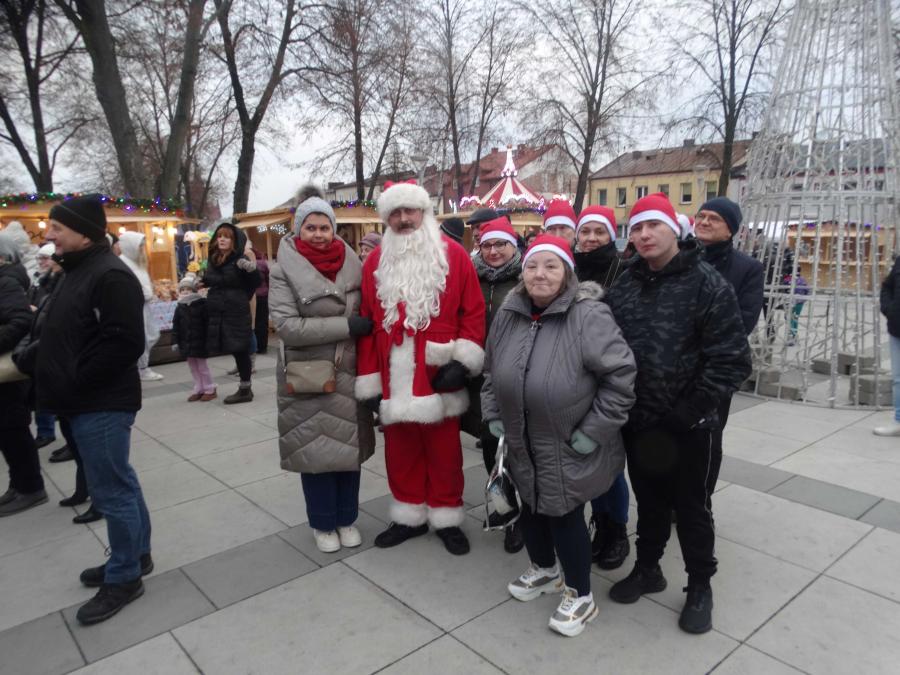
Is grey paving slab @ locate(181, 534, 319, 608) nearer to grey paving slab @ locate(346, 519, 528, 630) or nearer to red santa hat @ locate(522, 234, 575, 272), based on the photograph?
grey paving slab @ locate(346, 519, 528, 630)

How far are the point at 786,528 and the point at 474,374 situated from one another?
2038 millimetres

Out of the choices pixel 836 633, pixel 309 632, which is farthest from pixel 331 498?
pixel 836 633

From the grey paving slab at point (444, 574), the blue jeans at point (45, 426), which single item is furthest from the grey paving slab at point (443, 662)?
the blue jeans at point (45, 426)

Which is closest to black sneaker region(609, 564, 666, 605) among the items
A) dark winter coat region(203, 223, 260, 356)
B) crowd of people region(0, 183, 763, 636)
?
crowd of people region(0, 183, 763, 636)

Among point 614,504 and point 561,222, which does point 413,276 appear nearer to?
point 561,222

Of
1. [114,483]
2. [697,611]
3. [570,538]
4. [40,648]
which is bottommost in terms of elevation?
[40,648]

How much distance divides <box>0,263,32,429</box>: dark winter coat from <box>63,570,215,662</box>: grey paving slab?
156 centimetres

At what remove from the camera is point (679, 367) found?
2316 mm

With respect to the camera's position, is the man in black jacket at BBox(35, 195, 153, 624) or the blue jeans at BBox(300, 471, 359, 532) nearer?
the man in black jacket at BBox(35, 195, 153, 624)

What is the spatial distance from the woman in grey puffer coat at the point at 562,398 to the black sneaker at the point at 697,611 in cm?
38

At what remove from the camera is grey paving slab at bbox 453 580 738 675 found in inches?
89.4

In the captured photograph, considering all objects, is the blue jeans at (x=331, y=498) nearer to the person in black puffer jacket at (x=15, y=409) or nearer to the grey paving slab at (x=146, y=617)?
the grey paving slab at (x=146, y=617)

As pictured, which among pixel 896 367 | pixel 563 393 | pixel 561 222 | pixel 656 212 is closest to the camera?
pixel 563 393

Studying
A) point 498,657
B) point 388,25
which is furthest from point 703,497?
point 388,25
